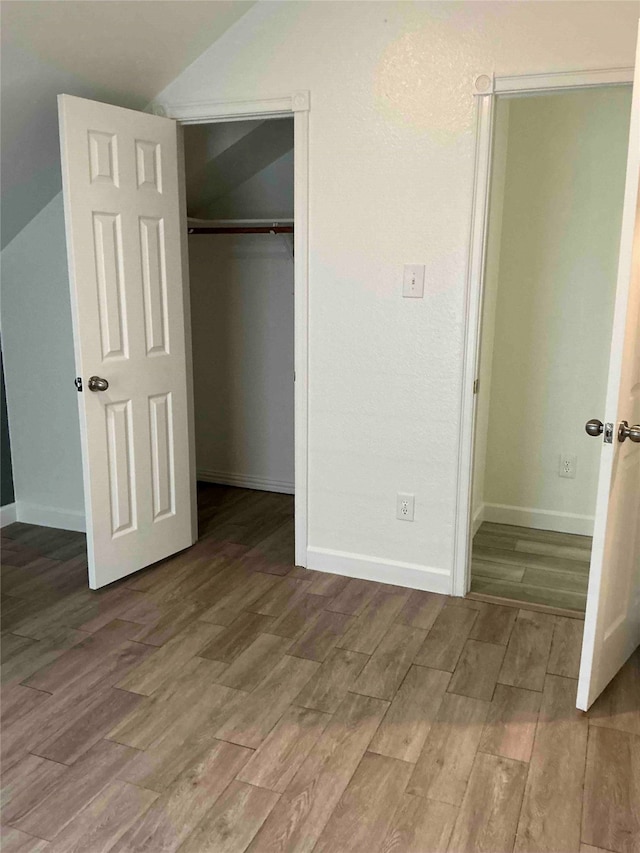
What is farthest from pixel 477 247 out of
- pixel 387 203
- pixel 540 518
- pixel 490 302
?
pixel 540 518

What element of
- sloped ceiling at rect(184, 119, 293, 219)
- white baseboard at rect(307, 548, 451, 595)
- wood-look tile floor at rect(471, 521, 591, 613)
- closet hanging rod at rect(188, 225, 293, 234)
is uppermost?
sloped ceiling at rect(184, 119, 293, 219)

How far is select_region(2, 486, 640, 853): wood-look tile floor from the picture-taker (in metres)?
1.73

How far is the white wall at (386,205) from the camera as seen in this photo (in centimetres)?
257

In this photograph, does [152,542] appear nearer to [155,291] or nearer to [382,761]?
[155,291]

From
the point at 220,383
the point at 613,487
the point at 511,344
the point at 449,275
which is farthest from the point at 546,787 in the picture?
the point at 220,383

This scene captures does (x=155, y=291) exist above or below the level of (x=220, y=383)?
above

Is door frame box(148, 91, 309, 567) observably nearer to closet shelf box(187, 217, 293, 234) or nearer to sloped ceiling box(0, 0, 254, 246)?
sloped ceiling box(0, 0, 254, 246)

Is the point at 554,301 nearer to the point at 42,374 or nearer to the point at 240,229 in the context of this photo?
the point at 240,229

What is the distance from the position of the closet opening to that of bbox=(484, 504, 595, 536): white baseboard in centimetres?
112

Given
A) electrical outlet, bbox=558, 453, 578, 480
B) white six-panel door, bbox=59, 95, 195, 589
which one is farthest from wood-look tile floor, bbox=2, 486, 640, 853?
electrical outlet, bbox=558, 453, 578, 480

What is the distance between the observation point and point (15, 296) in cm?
342

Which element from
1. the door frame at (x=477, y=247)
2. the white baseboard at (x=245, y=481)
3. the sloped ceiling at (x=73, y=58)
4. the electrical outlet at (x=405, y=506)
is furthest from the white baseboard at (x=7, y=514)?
the door frame at (x=477, y=247)

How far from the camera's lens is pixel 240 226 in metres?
3.95

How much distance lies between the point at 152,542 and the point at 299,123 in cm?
191
